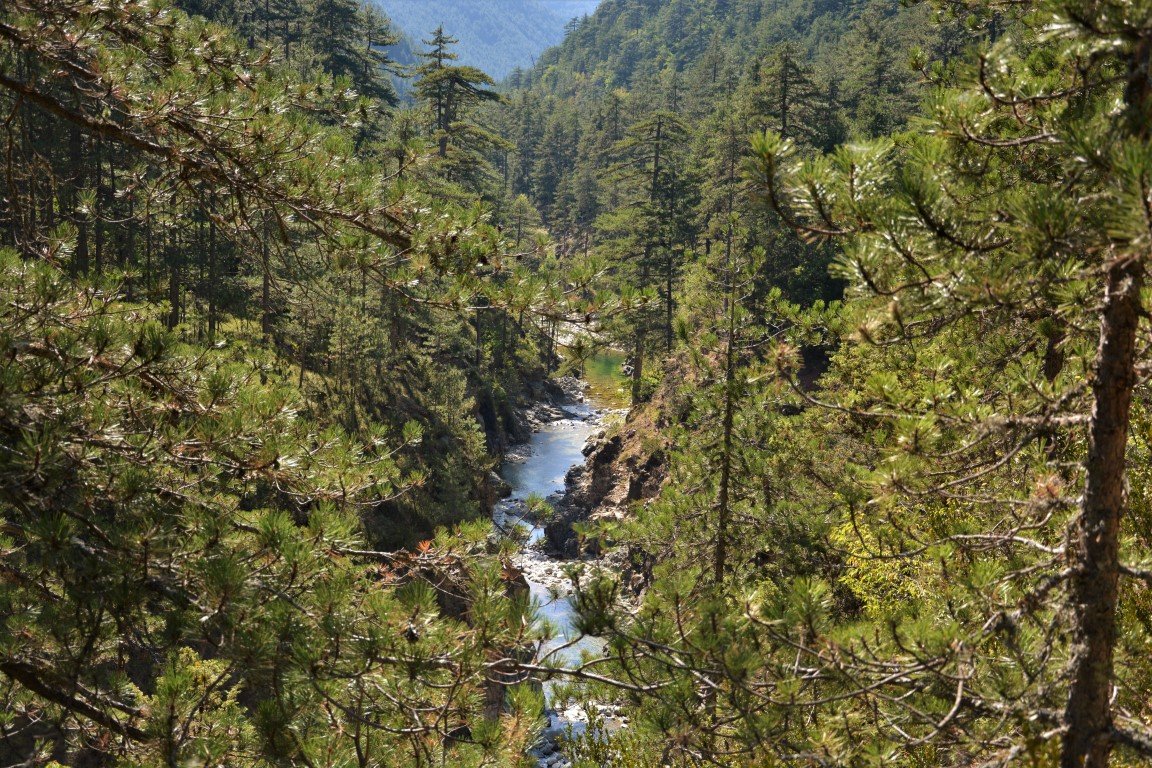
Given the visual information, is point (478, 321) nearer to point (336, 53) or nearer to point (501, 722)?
point (336, 53)

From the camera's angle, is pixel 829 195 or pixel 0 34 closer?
pixel 829 195

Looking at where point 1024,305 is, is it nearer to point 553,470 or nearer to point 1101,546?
point 1101,546

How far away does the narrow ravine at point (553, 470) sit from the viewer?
1866cm

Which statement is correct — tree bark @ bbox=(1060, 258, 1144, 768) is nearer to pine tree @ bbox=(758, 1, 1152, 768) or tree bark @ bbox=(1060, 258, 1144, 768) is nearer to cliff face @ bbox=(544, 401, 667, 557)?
pine tree @ bbox=(758, 1, 1152, 768)

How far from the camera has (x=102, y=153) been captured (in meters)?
20.8

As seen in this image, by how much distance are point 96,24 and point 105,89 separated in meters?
0.35

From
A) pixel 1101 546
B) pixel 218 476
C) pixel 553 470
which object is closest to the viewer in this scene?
pixel 1101 546

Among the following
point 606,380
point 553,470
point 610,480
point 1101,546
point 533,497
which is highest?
point 1101,546

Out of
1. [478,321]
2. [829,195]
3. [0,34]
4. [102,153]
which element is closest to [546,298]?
[829,195]

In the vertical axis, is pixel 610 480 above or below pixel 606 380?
above

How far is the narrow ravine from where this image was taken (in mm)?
18656

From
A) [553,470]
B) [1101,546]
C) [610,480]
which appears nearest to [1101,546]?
[1101,546]

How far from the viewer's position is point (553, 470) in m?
33.8

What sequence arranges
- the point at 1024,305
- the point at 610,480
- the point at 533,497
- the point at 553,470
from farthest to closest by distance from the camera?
1. the point at 553,470
2. the point at 610,480
3. the point at 533,497
4. the point at 1024,305
